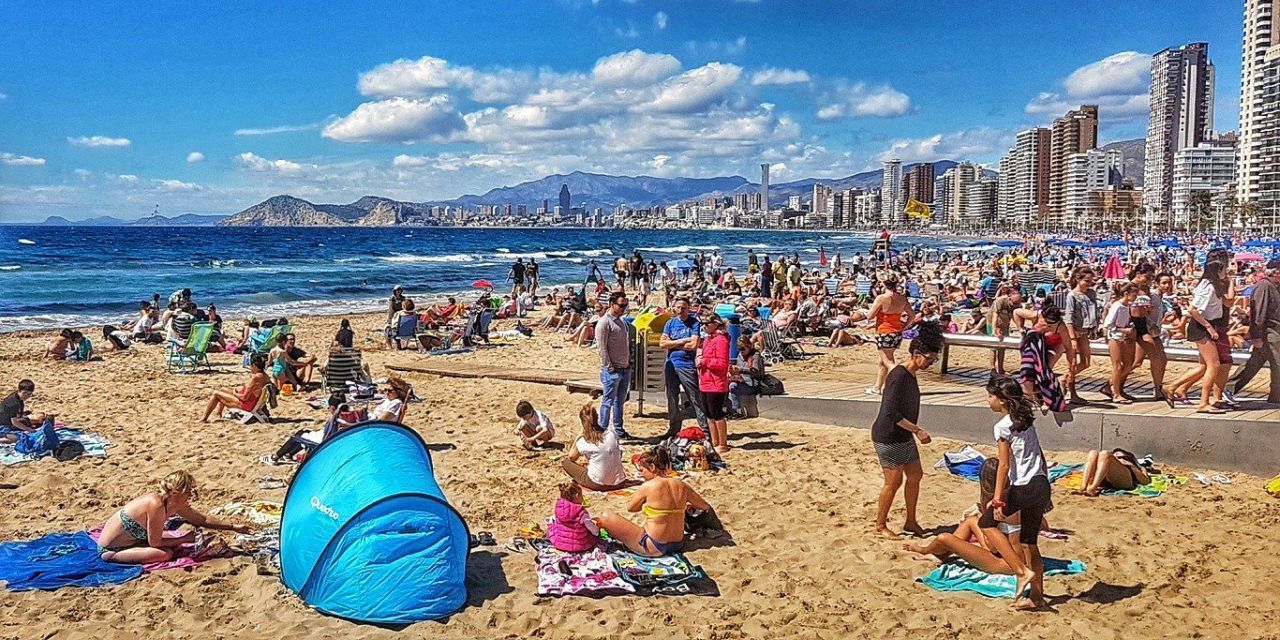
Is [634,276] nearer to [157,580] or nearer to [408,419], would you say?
[408,419]

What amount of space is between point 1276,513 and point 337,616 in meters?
6.23

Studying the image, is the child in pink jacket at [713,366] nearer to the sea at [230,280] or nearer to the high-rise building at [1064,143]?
the sea at [230,280]

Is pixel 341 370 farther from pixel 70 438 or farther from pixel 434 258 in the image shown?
pixel 434 258

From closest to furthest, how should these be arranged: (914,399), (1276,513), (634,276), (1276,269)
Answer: (914,399)
(1276,513)
(1276,269)
(634,276)

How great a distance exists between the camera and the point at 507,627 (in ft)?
15.8

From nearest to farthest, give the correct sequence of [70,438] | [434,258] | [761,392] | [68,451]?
[68,451], [70,438], [761,392], [434,258]

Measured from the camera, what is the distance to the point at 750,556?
582 cm

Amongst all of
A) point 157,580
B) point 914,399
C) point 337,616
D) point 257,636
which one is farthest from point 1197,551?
point 157,580

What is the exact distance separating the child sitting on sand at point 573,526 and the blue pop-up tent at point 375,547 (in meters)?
0.68

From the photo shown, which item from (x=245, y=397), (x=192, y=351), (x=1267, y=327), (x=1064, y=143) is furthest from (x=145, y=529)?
(x=1064, y=143)

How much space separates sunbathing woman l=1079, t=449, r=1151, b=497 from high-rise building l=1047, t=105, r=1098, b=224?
183 metres

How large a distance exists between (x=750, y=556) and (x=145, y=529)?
3.76 meters

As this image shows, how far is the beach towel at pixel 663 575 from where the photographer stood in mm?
5242

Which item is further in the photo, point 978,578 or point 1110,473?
point 1110,473
